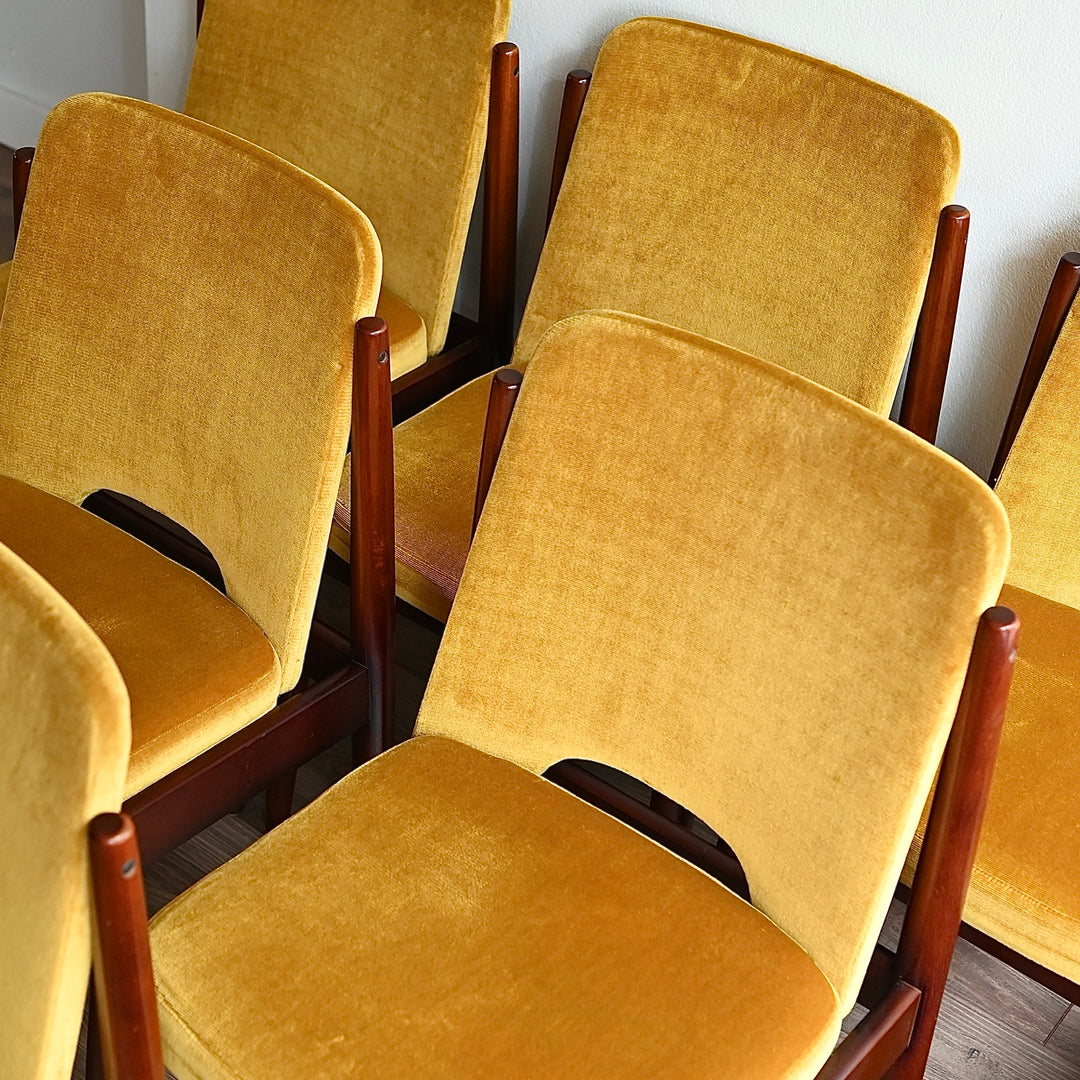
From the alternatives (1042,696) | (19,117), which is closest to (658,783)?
(1042,696)

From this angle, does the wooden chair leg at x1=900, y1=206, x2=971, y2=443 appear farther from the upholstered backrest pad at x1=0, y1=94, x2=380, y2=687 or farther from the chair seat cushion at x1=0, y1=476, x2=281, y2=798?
the chair seat cushion at x1=0, y1=476, x2=281, y2=798

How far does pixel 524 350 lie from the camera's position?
5.91ft

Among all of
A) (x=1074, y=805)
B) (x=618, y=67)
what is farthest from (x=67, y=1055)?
(x=618, y=67)

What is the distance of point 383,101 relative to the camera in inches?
73.5

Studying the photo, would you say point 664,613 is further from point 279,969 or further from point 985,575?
point 279,969

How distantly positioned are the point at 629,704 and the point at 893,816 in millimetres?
232

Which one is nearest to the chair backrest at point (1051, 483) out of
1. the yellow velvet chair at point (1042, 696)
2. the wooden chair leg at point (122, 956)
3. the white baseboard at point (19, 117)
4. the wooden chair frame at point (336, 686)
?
the yellow velvet chair at point (1042, 696)

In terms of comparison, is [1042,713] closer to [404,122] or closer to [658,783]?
[658,783]

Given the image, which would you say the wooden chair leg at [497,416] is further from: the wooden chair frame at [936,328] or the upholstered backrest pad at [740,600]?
the wooden chair frame at [936,328]

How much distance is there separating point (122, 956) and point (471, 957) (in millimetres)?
283

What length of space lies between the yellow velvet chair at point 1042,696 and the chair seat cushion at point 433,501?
1.86 ft

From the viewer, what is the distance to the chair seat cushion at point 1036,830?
3.88 ft

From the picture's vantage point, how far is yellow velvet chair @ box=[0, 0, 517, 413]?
1812 mm

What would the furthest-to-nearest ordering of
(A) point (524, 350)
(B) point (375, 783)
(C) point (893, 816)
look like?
(A) point (524, 350) < (B) point (375, 783) < (C) point (893, 816)
